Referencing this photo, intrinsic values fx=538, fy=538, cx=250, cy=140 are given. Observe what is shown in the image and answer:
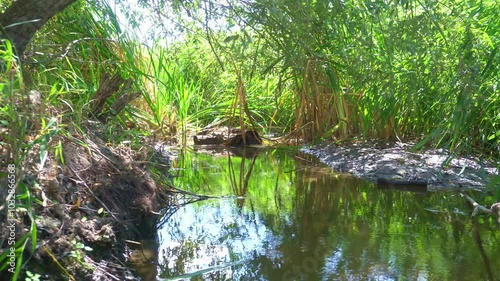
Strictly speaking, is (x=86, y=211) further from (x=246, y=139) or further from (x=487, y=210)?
(x=246, y=139)

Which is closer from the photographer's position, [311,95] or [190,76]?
[311,95]

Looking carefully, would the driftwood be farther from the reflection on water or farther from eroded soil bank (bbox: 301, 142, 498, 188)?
the reflection on water

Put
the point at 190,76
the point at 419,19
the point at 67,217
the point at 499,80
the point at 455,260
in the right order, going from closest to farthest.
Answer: the point at 67,217, the point at 455,260, the point at 419,19, the point at 499,80, the point at 190,76

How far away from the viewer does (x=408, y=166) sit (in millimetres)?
4039

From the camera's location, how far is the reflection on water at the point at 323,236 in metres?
2.07

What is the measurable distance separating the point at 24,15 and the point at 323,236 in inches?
62.7

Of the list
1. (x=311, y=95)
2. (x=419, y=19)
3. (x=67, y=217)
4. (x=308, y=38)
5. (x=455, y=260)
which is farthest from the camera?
(x=311, y=95)

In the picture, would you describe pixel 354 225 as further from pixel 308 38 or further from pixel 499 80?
pixel 499 80

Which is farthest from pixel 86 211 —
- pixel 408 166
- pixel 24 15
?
pixel 408 166

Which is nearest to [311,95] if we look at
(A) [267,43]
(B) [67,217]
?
(A) [267,43]

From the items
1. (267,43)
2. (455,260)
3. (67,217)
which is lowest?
(455,260)

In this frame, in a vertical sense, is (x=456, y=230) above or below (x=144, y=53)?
below

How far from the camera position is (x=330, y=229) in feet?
8.61

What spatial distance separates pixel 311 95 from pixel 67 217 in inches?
164
